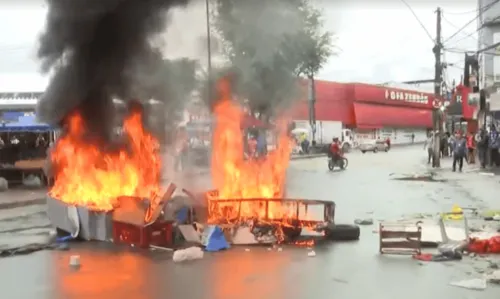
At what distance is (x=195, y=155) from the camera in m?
23.6

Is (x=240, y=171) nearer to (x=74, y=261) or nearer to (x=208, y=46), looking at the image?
(x=208, y=46)

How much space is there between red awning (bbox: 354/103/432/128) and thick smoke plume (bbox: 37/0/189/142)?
145ft

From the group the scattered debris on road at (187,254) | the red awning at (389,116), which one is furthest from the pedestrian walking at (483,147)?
the red awning at (389,116)

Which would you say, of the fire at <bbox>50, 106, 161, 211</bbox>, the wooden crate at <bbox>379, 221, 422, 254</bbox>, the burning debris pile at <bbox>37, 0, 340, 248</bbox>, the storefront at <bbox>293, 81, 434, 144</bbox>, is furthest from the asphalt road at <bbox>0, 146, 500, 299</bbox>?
the storefront at <bbox>293, 81, 434, 144</bbox>

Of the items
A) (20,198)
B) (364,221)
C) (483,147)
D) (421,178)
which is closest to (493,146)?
(483,147)

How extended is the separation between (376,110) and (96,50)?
49.3m

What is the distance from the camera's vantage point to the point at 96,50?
476 inches

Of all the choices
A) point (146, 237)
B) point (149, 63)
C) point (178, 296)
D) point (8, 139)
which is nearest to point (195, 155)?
point (8, 139)

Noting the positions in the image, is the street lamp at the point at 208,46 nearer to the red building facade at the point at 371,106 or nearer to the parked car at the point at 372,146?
the red building facade at the point at 371,106

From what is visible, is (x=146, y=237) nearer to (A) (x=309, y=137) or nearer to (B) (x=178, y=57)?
(B) (x=178, y=57)

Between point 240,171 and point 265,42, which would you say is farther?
point 265,42

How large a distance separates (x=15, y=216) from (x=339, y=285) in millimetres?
9409

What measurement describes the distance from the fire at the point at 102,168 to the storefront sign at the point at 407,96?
166 feet

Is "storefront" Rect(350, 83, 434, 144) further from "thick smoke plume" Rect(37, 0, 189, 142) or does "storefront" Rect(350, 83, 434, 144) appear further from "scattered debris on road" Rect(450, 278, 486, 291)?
"scattered debris on road" Rect(450, 278, 486, 291)
